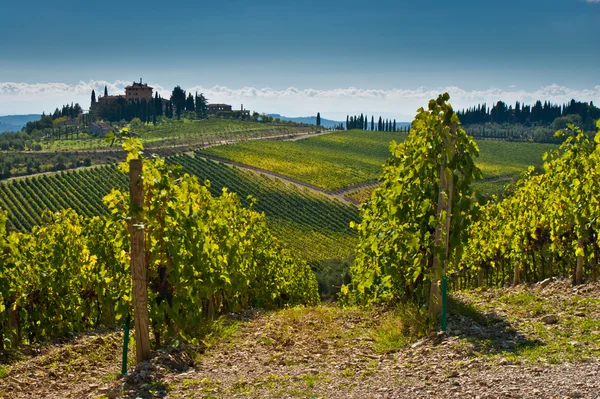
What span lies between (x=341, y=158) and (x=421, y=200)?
350ft

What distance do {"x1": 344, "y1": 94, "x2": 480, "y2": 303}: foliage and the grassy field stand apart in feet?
347

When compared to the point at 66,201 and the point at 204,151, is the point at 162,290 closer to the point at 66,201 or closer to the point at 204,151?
the point at 66,201

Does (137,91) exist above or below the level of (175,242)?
above

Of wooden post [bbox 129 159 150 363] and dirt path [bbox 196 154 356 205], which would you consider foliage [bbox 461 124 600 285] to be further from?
dirt path [bbox 196 154 356 205]

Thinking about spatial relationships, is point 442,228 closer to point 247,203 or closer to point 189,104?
point 247,203

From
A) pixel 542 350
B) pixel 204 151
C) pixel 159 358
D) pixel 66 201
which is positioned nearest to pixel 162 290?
pixel 159 358

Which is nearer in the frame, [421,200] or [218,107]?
[421,200]

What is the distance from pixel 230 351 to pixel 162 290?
1.45 m

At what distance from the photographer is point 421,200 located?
1047 centimetres

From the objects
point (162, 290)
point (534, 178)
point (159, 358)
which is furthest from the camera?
point (534, 178)

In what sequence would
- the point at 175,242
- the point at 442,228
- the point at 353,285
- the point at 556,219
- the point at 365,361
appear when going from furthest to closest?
the point at 556,219
the point at 353,285
the point at 442,228
the point at 175,242
the point at 365,361

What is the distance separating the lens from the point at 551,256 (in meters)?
17.1

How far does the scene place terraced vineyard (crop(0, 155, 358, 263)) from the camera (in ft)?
215

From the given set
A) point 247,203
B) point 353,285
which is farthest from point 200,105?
point 353,285
